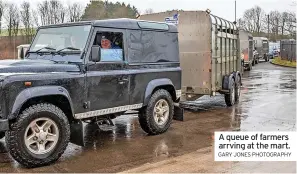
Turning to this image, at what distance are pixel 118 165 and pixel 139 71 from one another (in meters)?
2.16

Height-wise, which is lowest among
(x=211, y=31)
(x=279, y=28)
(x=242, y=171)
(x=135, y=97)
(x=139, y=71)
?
(x=242, y=171)

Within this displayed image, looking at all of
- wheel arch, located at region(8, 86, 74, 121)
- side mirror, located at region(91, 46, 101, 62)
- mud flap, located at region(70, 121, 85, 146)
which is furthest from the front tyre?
side mirror, located at region(91, 46, 101, 62)

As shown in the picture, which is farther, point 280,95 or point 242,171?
point 280,95

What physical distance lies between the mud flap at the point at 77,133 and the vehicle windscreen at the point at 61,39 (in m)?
1.22

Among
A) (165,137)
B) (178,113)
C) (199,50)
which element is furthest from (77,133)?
(199,50)

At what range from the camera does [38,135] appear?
5.76 m

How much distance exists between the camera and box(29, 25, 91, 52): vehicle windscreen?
21.9 ft

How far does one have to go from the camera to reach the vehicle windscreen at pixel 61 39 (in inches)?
263

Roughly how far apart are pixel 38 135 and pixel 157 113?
9.56ft

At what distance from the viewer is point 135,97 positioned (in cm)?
741

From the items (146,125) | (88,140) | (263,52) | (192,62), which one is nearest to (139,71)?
(146,125)

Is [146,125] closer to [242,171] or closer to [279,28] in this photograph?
[242,171]

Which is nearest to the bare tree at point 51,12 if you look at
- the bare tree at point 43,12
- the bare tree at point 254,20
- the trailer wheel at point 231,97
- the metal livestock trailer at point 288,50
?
the bare tree at point 43,12

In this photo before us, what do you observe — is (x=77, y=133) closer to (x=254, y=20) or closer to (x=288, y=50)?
(x=288, y=50)
